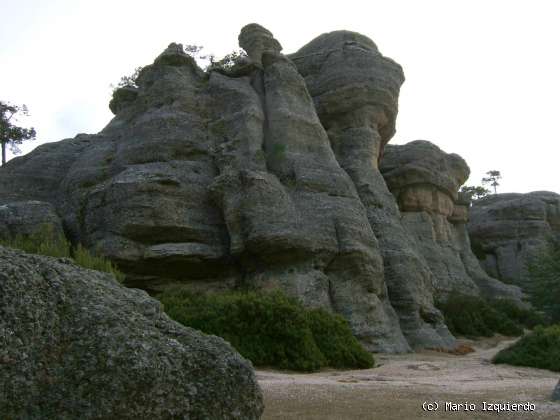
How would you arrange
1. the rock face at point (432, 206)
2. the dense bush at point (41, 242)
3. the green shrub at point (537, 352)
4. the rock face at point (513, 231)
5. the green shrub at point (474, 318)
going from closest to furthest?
the green shrub at point (537, 352), the dense bush at point (41, 242), the green shrub at point (474, 318), the rock face at point (432, 206), the rock face at point (513, 231)

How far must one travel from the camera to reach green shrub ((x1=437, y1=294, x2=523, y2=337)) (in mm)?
26109

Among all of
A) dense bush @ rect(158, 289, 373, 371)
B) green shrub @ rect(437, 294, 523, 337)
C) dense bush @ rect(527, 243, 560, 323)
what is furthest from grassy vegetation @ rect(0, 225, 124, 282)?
dense bush @ rect(527, 243, 560, 323)

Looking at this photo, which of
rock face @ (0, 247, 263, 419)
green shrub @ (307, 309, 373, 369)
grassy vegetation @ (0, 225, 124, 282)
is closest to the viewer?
rock face @ (0, 247, 263, 419)

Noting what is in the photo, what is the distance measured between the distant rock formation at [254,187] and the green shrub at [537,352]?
169 inches

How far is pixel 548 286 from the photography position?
25.1 meters

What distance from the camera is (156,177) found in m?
20.9

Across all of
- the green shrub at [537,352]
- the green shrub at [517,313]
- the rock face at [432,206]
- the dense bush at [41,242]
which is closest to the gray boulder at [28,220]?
the dense bush at [41,242]

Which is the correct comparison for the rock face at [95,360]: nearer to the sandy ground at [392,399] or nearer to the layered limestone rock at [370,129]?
the sandy ground at [392,399]

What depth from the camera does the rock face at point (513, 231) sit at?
41.4m

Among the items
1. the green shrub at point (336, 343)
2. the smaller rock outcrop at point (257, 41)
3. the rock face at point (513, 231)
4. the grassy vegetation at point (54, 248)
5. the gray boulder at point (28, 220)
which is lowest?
the green shrub at point (336, 343)

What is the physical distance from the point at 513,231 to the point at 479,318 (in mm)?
17183

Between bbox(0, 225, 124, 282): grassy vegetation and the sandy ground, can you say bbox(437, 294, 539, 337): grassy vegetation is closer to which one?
bbox(0, 225, 124, 282): grassy vegetation

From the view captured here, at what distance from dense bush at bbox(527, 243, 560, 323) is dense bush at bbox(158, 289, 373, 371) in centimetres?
1352

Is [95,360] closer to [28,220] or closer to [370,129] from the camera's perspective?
[28,220]
